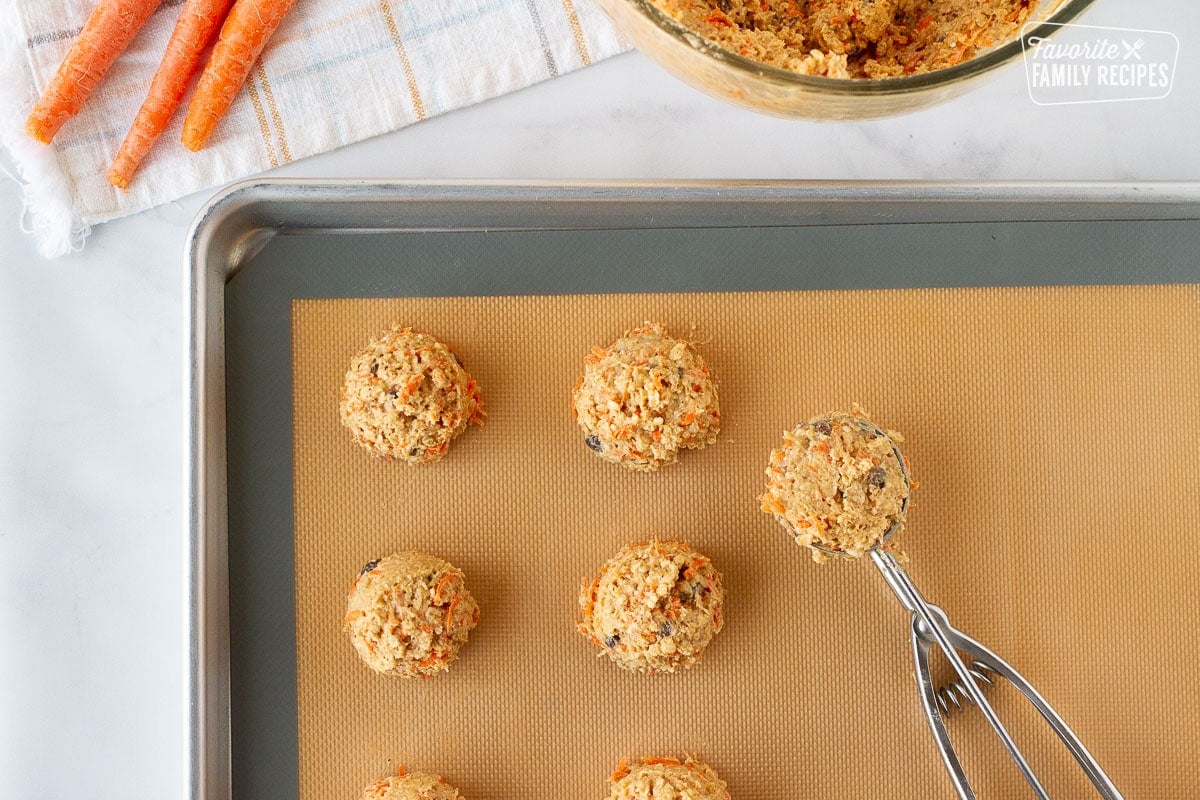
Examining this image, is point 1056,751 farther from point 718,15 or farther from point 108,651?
point 108,651

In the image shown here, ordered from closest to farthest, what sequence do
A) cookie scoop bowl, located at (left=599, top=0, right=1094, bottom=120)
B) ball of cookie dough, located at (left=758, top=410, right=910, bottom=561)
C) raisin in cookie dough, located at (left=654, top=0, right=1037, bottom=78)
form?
cookie scoop bowl, located at (left=599, top=0, right=1094, bottom=120) < raisin in cookie dough, located at (left=654, top=0, right=1037, bottom=78) < ball of cookie dough, located at (left=758, top=410, right=910, bottom=561)

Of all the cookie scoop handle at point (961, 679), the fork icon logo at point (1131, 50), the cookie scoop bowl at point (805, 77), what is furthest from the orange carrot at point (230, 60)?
the fork icon logo at point (1131, 50)

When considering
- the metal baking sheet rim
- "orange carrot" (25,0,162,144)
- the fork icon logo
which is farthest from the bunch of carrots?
the fork icon logo

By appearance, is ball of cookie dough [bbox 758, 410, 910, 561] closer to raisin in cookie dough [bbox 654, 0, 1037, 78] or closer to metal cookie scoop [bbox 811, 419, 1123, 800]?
metal cookie scoop [bbox 811, 419, 1123, 800]

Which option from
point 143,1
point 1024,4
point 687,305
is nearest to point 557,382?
point 687,305

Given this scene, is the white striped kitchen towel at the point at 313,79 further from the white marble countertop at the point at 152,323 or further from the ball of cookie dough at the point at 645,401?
the ball of cookie dough at the point at 645,401

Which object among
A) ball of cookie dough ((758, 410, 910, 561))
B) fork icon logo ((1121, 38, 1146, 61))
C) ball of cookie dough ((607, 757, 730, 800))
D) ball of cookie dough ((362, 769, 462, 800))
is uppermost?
fork icon logo ((1121, 38, 1146, 61))

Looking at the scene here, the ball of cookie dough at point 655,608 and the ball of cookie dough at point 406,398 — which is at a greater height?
the ball of cookie dough at point 406,398
